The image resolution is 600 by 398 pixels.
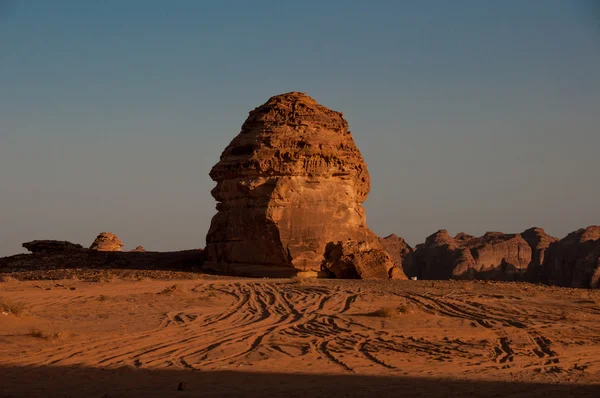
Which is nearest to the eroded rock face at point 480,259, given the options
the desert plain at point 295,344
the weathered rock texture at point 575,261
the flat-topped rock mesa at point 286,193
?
the weathered rock texture at point 575,261

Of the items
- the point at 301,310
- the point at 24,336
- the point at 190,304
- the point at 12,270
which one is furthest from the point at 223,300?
the point at 12,270

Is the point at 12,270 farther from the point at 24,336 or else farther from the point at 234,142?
the point at 24,336

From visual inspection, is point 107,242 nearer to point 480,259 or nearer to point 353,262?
point 353,262

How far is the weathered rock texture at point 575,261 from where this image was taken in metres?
43.5

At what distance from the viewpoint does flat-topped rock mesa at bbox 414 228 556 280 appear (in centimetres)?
5147

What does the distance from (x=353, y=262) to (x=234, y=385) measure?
16.4 metres

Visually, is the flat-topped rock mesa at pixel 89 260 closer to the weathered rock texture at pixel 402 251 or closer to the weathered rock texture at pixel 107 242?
the weathered rock texture at pixel 107 242

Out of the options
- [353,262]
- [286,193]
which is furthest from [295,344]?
[286,193]

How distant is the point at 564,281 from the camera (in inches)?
1821

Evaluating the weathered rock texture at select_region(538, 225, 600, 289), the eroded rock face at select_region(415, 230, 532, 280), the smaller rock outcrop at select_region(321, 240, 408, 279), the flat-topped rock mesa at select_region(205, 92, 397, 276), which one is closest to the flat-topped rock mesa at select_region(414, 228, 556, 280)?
the eroded rock face at select_region(415, 230, 532, 280)

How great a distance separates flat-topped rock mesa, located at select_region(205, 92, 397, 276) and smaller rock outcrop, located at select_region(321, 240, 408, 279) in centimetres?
19

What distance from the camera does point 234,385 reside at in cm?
740

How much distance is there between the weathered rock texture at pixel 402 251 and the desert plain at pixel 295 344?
3937cm

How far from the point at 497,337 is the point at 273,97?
1783 centimetres
